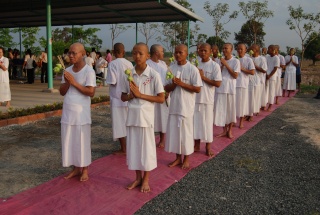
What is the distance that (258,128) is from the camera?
27.5ft

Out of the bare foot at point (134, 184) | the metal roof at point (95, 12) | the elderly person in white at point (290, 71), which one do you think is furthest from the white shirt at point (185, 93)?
the elderly person in white at point (290, 71)

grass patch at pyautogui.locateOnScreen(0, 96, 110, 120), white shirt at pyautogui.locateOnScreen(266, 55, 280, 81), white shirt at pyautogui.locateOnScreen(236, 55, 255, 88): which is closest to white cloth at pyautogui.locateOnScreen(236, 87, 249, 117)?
white shirt at pyautogui.locateOnScreen(236, 55, 255, 88)

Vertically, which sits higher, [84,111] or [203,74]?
[203,74]

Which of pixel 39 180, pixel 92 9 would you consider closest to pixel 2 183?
pixel 39 180

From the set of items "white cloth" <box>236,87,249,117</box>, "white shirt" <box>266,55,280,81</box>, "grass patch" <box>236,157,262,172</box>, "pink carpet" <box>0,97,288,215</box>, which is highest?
"white shirt" <box>266,55,280,81</box>

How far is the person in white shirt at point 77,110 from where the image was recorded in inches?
171

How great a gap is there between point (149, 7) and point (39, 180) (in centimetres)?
1079

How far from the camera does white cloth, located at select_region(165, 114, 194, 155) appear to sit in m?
5.04

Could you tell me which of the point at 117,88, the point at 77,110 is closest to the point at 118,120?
the point at 117,88

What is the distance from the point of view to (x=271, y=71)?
1083 cm

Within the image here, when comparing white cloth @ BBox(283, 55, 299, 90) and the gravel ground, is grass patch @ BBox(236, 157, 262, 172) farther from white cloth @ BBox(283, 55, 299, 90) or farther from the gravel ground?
white cloth @ BBox(283, 55, 299, 90)

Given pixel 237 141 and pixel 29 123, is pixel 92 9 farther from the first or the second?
pixel 237 141

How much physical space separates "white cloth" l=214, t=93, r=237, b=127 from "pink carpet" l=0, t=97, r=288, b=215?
1.83 m

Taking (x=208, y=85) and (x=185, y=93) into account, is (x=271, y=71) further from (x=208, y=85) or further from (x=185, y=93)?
(x=185, y=93)
